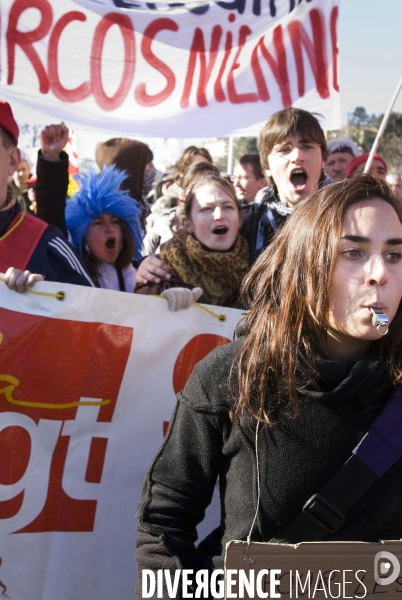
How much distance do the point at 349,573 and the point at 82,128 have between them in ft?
10.2

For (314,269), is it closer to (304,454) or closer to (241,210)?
(304,454)

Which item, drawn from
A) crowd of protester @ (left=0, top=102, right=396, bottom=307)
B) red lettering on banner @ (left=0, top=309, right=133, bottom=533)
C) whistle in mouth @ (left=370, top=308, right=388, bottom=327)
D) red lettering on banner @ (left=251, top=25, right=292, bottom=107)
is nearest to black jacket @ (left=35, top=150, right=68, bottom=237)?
crowd of protester @ (left=0, top=102, right=396, bottom=307)

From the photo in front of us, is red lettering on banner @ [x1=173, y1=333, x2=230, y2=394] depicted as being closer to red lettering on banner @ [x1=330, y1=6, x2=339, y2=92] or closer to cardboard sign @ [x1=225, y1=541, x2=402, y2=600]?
cardboard sign @ [x1=225, y1=541, x2=402, y2=600]

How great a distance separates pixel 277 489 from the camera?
1.67m

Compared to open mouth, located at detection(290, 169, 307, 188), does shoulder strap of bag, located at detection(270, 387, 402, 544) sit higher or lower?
lower

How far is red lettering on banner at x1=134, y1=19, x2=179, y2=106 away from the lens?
422cm

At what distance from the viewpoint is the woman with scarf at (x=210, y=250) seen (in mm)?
3141

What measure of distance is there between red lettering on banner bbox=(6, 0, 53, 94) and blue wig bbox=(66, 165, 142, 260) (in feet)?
1.88

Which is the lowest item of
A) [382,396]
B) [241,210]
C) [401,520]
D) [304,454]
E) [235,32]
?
[401,520]

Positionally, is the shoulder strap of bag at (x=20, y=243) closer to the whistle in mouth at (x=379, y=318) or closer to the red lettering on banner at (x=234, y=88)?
the whistle in mouth at (x=379, y=318)

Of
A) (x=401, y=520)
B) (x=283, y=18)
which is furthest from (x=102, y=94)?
(x=401, y=520)

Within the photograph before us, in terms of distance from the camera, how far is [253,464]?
67.1 inches

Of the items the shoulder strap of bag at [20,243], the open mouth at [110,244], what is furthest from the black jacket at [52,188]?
the shoulder strap of bag at [20,243]

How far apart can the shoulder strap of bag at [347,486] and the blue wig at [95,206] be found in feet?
8.79
